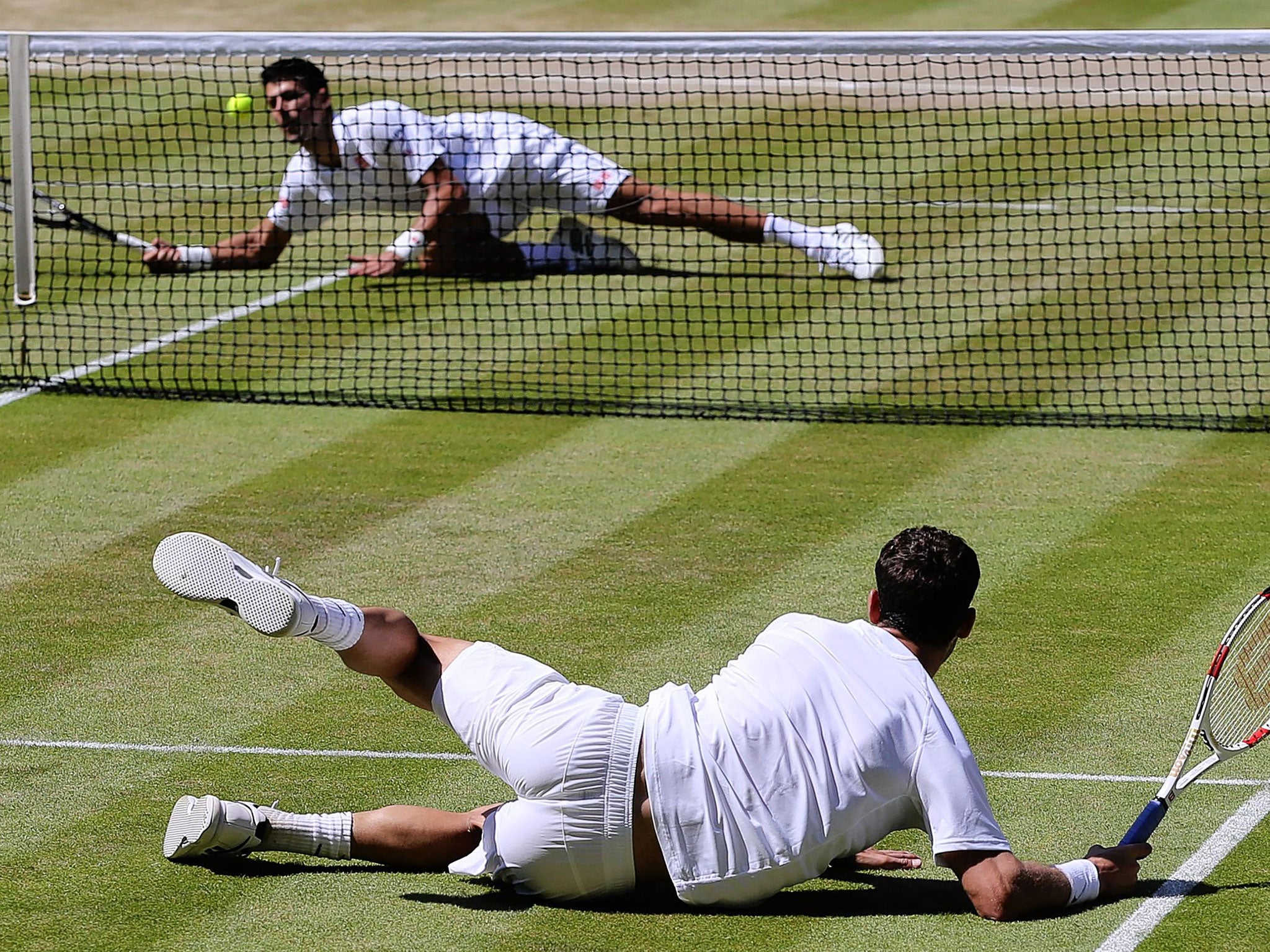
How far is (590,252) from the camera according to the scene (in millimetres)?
15578

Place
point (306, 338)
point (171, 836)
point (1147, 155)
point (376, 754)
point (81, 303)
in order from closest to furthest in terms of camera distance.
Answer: point (171, 836) < point (376, 754) < point (306, 338) < point (81, 303) < point (1147, 155)

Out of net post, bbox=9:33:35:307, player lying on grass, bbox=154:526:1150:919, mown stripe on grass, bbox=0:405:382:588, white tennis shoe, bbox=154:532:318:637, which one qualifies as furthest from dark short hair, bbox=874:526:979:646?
net post, bbox=9:33:35:307

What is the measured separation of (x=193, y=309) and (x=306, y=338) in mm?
1432

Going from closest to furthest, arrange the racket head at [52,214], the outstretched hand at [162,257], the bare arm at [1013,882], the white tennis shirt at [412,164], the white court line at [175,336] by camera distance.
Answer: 1. the bare arm at [1013,882]
2. the white court line at [175,336]
3. the racket head at [52,214]
4. the outstretched hand at [162,257]
5. the white tennis shirt at [412,164]

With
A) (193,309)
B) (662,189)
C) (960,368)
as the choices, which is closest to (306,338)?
(193,309)

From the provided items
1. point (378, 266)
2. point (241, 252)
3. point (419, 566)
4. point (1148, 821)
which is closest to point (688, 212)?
point (378, 266)

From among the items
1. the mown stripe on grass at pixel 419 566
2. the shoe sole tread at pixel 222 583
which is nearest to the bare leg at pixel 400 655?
the shoe sole tread at pixel 222 583

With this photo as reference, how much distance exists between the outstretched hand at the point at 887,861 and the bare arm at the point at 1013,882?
36 cm

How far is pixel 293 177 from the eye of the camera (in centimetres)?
1533

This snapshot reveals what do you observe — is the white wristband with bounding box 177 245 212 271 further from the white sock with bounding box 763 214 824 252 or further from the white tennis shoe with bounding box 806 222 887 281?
the white tennis shoe with bounding box 806 222 887 281

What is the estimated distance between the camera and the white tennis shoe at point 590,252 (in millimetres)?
15562

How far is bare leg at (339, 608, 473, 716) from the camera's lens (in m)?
5.95

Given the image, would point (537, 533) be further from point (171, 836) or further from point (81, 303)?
point (81, 303)

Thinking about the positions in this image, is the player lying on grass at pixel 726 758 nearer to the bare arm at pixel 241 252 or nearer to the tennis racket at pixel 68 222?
the tennis racket at pixel 68 222
